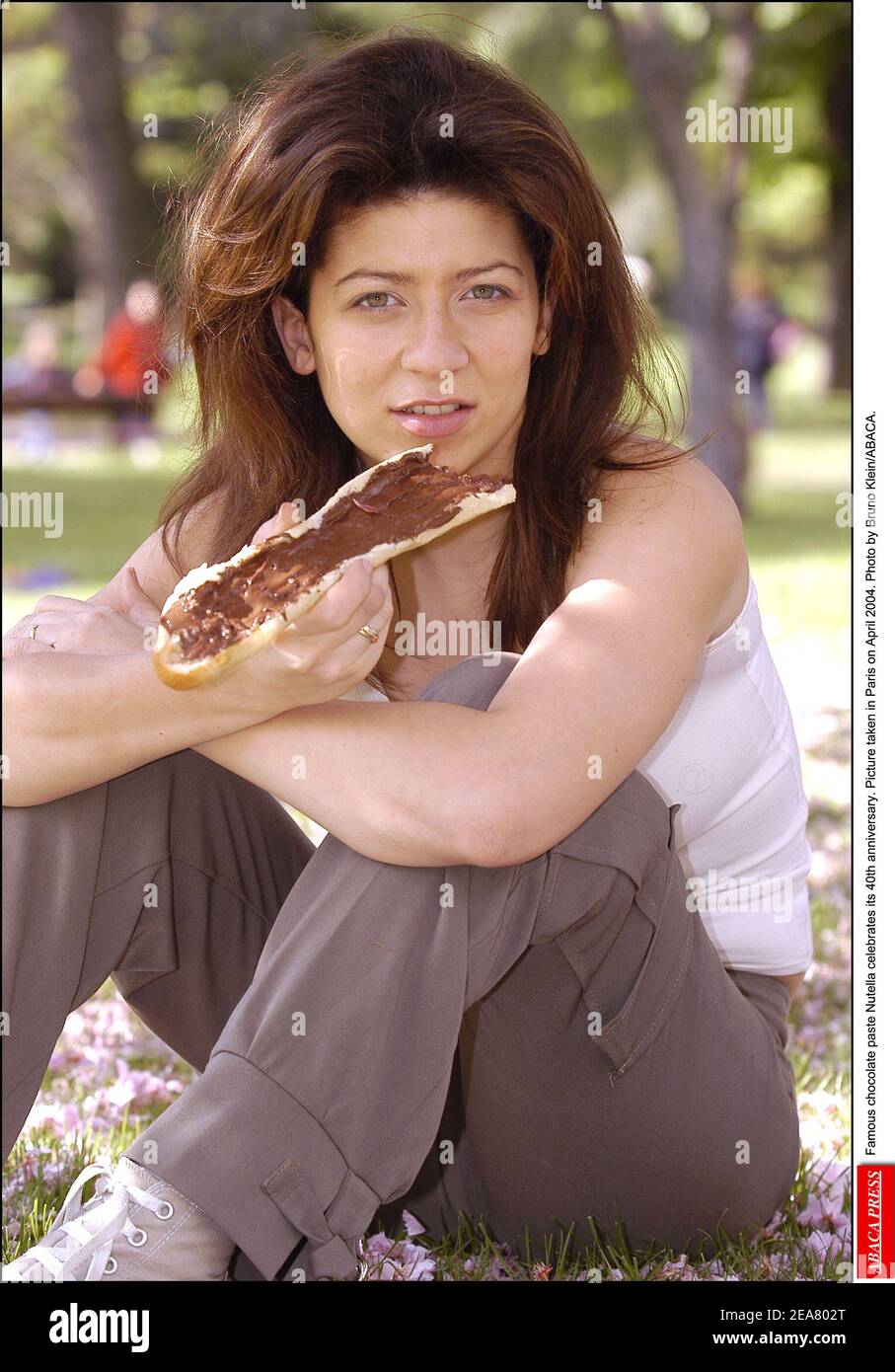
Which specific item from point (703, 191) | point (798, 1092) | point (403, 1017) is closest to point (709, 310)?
point (703, 191)

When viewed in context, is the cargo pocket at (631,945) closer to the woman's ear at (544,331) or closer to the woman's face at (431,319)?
the woman's face at (431,319)

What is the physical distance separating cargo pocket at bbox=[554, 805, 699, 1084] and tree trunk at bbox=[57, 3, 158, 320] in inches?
712

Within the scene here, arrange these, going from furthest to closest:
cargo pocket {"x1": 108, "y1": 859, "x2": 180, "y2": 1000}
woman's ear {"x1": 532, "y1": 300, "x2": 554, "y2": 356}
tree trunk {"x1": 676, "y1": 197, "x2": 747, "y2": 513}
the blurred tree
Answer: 1. tree trunk {"x1": 676, "y1": 197, "x2": 747, "y2": 513}
2. the blurred tree
3. woman's ear {"x1": 532, "y1": 300, "x2": 554, "y2": 356}
4. cargo pocket {"x1": 108, "y1": 859, "x2": 180, "y2": 1000}

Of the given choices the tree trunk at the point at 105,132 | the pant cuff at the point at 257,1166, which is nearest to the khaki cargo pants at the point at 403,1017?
the pant cuff at the point at 257,1166

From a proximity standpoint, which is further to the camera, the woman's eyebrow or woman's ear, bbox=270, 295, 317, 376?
woman's ear, bbox=270, 295, 317, 376

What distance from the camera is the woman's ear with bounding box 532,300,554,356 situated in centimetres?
302

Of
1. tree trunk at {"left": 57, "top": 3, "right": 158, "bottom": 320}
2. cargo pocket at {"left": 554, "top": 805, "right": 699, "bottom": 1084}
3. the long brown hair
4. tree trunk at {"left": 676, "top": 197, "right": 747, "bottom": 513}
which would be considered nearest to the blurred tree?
tree trunk at {"left": 676, "top": 197, "right": 747, "bottom": 513}

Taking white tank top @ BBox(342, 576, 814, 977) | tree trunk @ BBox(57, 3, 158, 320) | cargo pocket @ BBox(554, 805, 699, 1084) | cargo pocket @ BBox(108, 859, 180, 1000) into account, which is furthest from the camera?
tree trunk @ BBox(57, 3, 158, 320)

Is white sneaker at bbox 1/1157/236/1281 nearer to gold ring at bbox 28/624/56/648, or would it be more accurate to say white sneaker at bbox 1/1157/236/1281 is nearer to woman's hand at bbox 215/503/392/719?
woman's hand at bbox 215/503/392/719

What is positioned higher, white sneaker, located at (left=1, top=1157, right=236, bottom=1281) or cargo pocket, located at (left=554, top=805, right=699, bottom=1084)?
cargo pocket, located at (left=554, top=805, right=699, bottom=1084)

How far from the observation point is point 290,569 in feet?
7.91

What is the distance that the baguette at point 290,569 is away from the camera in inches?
91.4

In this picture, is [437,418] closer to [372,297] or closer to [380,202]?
[372,297]

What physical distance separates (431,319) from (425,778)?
0.91 metres
